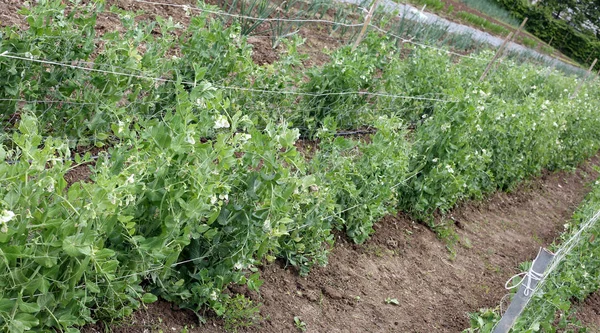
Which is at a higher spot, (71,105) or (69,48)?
(69,48)

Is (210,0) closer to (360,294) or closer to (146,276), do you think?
(360,294)

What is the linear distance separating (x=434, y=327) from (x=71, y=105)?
2546mm

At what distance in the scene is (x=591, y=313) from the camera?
5.80m

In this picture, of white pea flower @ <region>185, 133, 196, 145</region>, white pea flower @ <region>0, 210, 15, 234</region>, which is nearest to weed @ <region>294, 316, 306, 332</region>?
white pea flower @ <region>185, 133, 196, 145</region>

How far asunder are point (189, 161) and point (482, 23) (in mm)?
18841

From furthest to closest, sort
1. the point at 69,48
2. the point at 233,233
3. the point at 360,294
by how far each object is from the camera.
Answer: the point at 360,294, the point at 69,48, the point at 233,233

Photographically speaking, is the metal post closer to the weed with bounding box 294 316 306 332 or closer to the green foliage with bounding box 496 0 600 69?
the weed with bounding box 294 316 306 332

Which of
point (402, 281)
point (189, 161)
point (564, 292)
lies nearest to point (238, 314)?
point (189, 161)

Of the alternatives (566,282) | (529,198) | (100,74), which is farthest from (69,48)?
(529,198)

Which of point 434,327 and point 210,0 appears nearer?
point 434,327

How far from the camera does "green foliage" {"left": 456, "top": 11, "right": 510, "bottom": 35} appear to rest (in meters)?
19.8

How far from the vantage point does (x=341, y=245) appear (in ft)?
15.6

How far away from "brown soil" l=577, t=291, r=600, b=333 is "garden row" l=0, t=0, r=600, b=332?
133cm

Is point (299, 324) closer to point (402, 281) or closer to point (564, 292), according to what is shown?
point (402, 281)
